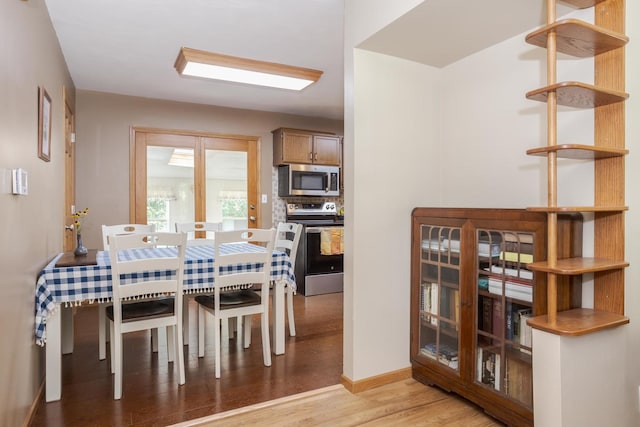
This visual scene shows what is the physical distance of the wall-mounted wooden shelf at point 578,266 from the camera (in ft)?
4.76

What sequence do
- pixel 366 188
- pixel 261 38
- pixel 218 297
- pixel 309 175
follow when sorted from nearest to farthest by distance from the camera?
pixel 366 188 < pixel 218 297 < pixel 261 38 < pixel 309 175

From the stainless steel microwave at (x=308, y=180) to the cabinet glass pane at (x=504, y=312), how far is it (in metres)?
3.37

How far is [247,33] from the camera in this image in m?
2.89

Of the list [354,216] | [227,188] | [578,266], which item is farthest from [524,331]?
[227,188]

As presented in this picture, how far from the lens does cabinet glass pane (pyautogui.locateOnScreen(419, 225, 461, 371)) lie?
7.35ft

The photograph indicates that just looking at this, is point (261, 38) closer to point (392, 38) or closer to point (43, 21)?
point (392, 38)

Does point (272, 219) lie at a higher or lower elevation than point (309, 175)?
lower

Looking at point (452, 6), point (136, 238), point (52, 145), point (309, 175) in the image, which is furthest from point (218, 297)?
point (309, 175)

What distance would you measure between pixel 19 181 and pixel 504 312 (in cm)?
239

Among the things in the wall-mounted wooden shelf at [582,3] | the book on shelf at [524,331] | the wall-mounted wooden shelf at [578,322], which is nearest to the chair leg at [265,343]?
the book on shelf at [524,331]

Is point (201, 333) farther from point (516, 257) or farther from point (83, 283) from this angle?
point (516, 257)

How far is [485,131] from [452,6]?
0.82 metres

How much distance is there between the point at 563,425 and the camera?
1490 mm

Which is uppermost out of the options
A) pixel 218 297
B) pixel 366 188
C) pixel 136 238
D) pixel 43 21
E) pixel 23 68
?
pixel 43 21
